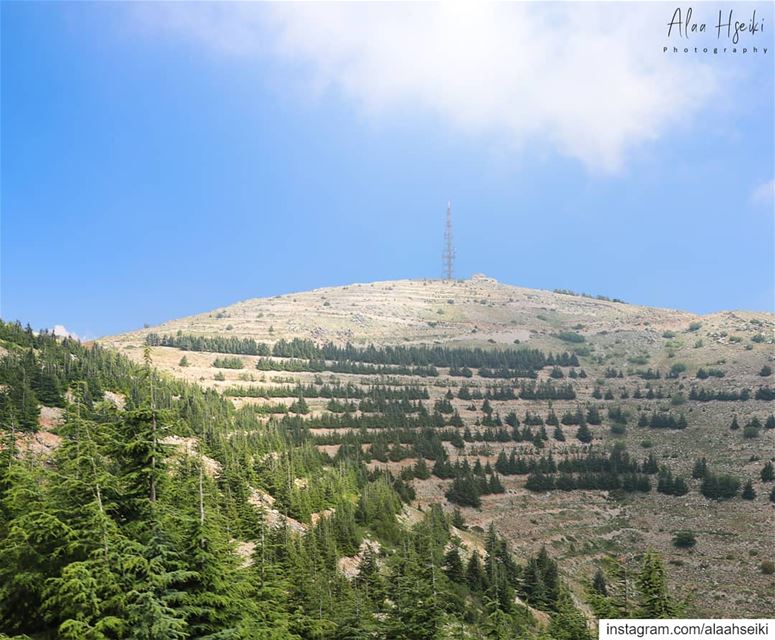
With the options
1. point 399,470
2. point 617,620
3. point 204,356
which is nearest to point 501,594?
point 617,620

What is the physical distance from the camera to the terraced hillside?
97188 millimetres

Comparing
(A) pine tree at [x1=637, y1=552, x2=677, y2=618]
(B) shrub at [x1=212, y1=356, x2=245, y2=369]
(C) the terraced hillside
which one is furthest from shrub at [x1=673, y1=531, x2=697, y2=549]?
(B) shrub at [x1=212, y1=356, x2=245, y2=369]

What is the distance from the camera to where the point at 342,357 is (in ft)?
643

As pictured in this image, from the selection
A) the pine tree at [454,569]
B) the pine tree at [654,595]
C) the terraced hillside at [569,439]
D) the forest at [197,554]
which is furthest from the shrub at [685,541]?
the pine tree at [654,595]

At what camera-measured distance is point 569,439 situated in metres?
149

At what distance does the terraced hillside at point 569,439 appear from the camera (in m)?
97.2

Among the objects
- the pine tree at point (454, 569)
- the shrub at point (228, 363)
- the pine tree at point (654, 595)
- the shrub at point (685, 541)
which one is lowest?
the shrub at point (685, 541)

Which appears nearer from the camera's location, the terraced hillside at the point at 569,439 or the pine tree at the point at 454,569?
the pine tree at the point at 454,569

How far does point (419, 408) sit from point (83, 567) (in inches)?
5387

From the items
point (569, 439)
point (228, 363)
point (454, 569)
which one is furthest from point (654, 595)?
point (228, 363)

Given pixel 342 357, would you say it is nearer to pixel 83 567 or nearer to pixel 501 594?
pixel 501 594

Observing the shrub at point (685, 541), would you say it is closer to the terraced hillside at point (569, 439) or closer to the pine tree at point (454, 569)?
the terraced hillside at point (569, 439)

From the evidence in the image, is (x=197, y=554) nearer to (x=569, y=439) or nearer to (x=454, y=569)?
(x=454, y=569)

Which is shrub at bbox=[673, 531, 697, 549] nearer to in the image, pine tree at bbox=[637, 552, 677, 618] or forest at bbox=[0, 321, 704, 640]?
forest at bbox=[0, 321, 704, 640]
